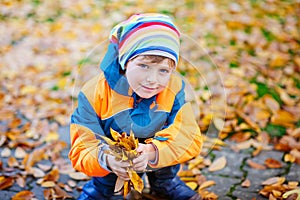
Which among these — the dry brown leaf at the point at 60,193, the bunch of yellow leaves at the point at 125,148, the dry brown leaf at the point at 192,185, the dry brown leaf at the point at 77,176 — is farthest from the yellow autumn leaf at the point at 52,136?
the bunch of yellow leaves at the point at 125,148

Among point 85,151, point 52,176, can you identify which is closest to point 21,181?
point 52,176

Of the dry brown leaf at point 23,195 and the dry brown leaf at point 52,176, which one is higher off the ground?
the dry brown leaf at point 52,176

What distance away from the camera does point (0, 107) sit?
3883 mm

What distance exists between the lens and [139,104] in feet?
7.43

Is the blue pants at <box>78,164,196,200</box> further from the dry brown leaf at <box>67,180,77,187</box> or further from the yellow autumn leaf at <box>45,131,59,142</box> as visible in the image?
the yellow autumn leaf at <box>45,131,59,142</box>

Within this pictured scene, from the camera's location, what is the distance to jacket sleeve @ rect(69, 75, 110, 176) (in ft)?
7.46

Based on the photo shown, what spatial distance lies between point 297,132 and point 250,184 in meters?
0.72

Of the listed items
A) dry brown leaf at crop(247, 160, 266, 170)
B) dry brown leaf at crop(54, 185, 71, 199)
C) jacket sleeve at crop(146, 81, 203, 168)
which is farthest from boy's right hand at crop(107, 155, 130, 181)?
dry brown leaf at crop(247, 160, 266, 170)

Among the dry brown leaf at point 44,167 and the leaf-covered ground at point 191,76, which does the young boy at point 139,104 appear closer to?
the leaf-covered ground at point 191,76

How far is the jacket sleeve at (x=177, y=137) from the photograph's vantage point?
7.33 ft

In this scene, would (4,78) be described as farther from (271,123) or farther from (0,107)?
(271,123)

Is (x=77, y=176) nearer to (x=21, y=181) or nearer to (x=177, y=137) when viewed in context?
(x=21, y=181)

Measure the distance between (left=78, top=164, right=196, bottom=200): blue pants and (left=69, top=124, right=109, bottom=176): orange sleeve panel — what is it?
0.22 meters

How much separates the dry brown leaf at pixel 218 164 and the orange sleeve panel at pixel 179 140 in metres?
0.89
